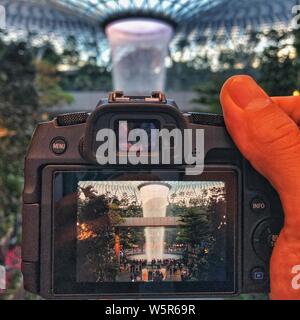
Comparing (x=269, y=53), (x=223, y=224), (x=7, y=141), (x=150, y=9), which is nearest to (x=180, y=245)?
(x=223, y=224)

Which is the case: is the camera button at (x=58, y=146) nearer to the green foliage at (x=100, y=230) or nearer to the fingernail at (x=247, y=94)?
the green foliage at (x=100, y=230)

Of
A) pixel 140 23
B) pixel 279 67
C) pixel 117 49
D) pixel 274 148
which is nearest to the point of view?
pixel 274 148

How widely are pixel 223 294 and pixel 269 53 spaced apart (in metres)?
1.52

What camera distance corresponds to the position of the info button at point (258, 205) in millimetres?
619

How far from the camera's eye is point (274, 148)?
58 centimetres

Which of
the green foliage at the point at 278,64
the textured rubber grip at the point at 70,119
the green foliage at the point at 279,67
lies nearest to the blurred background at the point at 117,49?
the green foliage at the point at 278,64

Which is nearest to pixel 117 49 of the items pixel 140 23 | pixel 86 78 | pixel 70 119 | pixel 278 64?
pixel 140 23

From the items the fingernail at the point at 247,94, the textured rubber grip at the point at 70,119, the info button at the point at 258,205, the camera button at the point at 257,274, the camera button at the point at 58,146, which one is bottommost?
the camera button at the point at 257,274

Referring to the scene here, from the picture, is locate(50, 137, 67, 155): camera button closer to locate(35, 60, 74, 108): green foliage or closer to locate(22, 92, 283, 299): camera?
locate(22, 92, 283, 299): camera

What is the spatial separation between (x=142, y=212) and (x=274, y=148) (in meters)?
0.17

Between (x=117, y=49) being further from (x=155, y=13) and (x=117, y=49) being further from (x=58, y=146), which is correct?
(x=58, y=146)

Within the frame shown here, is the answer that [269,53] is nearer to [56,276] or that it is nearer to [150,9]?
[56,276]

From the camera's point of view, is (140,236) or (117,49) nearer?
(140,236)
